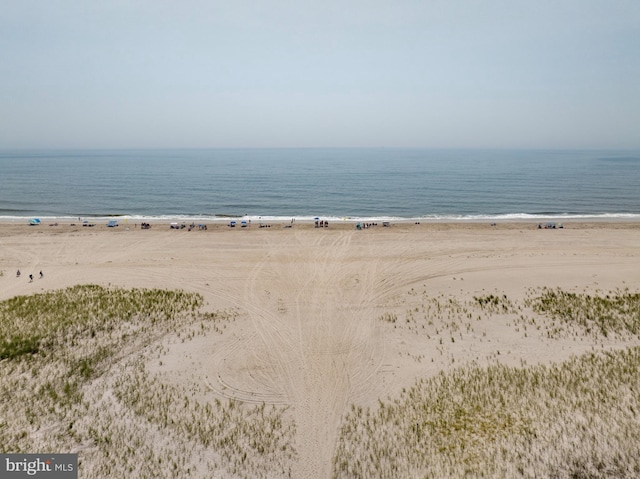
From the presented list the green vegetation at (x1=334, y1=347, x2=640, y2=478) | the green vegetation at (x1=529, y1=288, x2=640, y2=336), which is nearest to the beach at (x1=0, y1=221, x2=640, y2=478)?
the green vegetation at (x1=334, y1=347, x2=640, y2=478)

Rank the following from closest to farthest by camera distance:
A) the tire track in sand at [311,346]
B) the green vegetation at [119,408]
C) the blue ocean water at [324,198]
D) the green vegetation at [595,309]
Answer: the green vegetation at [119,408] → the tire track in sand at [311,346] → the green vegetation at [595,309] → the blue ocean water at [324,198]

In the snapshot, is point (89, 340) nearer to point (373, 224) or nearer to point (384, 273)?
point (384, 273)

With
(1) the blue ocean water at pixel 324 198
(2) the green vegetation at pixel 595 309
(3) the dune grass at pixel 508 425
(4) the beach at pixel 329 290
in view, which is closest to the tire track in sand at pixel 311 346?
(4) the beach at pixel 329 290

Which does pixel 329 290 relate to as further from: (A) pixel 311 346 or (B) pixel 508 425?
(B) pixel 508 425

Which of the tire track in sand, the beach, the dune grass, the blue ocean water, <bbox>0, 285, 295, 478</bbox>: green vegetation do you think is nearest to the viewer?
the dune grass

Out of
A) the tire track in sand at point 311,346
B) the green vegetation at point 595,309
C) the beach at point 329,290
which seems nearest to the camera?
the tire track in sand at point 311,346

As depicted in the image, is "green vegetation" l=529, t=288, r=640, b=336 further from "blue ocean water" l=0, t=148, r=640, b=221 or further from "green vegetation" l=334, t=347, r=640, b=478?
"blue ocean water" l=0, t=148, r=640, b=221

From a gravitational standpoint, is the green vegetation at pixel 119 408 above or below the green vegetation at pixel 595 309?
below

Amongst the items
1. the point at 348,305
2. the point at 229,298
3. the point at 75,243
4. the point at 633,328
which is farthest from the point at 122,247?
the point at 633,328

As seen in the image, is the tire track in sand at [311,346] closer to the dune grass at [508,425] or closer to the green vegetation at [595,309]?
the dune grass at [508,425]

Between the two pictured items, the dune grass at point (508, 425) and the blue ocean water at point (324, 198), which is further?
the blue ocean water at point (324, 198)
